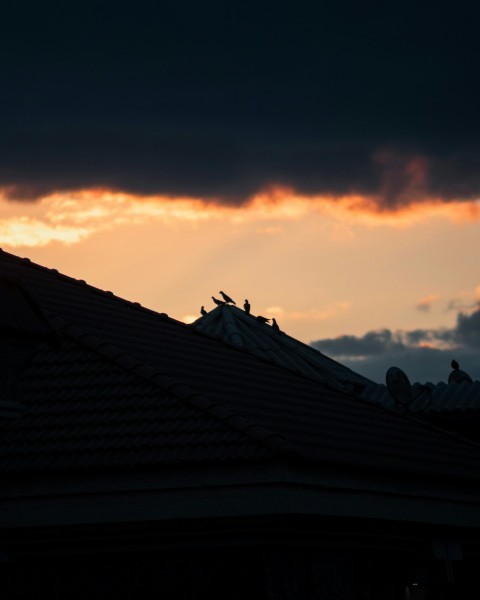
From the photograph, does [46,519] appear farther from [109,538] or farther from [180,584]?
[180,584]

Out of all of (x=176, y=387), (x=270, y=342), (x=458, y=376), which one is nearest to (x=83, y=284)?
(x=176, y=387)

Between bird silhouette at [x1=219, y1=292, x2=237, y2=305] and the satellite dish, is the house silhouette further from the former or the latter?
bird silhouette at [x1=219, y1=292, x2=237, y2=305]

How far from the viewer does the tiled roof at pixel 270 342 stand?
24.5 meters

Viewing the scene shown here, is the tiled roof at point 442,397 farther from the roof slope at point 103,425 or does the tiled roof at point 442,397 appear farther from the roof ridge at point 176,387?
the roof slope at point 103,425

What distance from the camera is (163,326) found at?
14.9m

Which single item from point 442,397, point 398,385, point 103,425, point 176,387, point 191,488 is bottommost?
point 191,488

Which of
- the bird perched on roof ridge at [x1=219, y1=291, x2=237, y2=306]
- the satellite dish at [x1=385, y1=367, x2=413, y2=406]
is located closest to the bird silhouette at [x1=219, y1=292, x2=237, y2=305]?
the bird perched on roof ridge at [x1=219, y1=291, x2=237, y2=306]

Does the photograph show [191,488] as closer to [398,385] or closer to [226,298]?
[398,385]

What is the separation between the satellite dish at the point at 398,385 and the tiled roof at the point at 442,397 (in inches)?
177

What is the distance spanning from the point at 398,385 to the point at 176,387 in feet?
27.3

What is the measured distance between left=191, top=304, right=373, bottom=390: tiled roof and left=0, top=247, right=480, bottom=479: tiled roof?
9.94 metres

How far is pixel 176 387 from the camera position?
34.0 feet

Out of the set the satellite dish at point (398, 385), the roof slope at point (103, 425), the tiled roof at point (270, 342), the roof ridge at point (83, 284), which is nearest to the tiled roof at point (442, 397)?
the tiled roof at point (270, 342)

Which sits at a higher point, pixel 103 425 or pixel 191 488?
pixel 103 425
